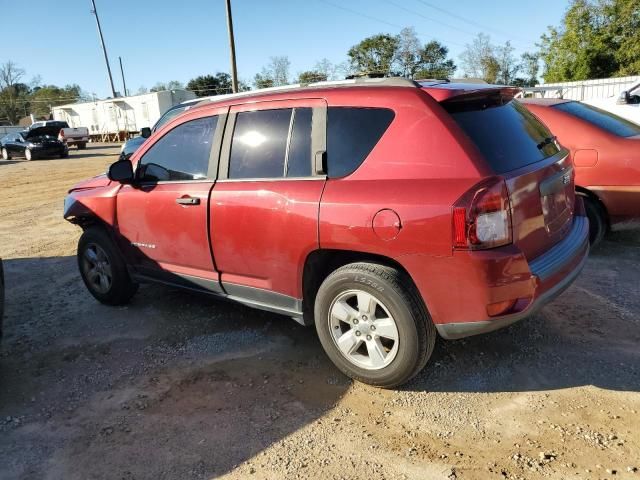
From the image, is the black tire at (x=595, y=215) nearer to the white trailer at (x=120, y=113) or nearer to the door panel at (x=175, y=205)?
the door panel at (x=175, y=205)

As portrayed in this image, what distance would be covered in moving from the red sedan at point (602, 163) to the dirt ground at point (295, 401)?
752 mm

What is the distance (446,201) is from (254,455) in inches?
67.0

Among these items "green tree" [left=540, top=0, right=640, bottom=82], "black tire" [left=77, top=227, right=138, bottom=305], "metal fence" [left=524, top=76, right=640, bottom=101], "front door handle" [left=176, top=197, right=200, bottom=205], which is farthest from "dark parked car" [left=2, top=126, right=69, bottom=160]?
"green tree" [left=540, top=0, right=640, bottom=82]

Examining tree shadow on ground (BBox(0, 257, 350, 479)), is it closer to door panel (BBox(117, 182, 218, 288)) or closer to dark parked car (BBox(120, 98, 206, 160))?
door panel (BBox(117, 182, 218, 288))

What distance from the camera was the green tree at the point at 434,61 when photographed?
200ft

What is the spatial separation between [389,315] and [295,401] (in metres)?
0.82

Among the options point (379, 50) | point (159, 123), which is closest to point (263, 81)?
point (379, 50)

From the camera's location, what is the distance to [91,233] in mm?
4824

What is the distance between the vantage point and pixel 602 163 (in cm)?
512

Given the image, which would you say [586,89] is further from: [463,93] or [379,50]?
[379,50]

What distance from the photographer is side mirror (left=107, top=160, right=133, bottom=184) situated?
4.27 m

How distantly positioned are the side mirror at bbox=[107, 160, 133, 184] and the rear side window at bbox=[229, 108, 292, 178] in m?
1.11

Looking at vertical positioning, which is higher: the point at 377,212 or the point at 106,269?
the point at 377,212

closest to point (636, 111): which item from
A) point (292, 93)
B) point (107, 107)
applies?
point (292, 93)
